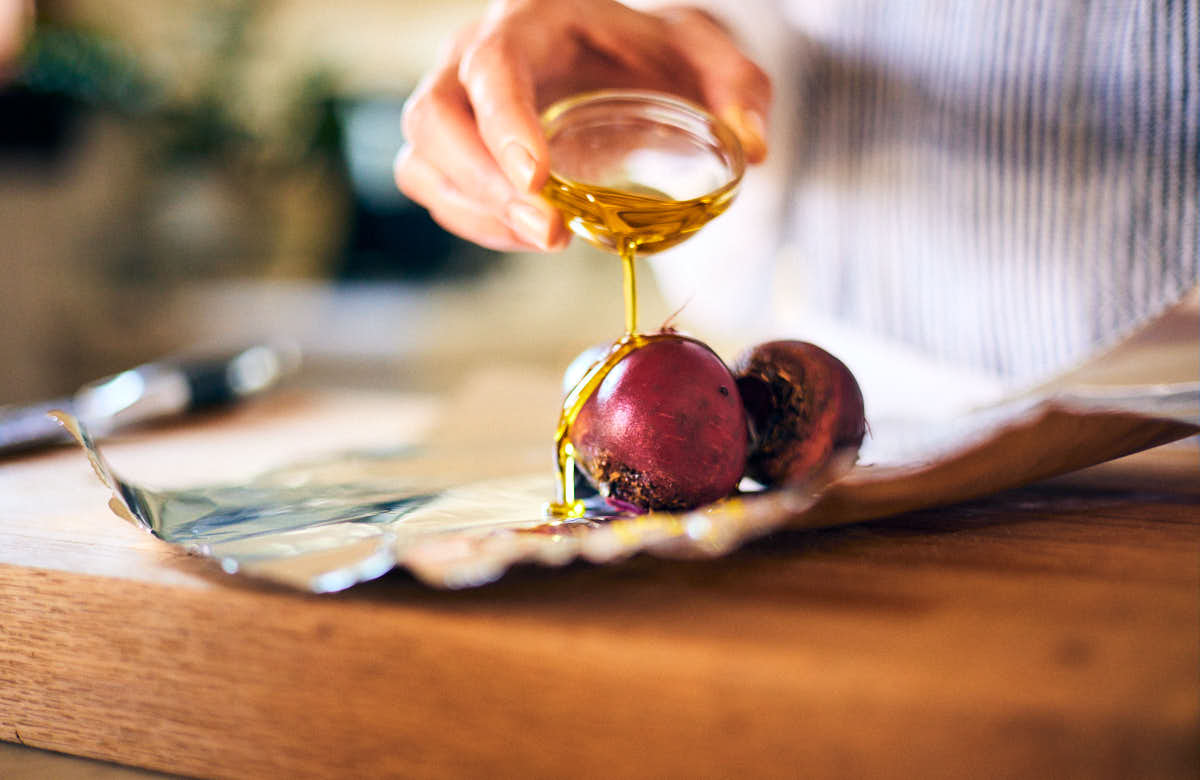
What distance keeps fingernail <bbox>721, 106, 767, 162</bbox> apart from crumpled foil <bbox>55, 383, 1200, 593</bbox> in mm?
223

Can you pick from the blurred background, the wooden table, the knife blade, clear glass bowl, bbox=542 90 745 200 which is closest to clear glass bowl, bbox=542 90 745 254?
clear glass bowl, bbox=542 90 745 200

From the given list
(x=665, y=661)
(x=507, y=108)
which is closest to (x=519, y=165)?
(x=507, y=108)

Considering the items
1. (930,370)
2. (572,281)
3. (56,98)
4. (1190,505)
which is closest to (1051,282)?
(930,370)

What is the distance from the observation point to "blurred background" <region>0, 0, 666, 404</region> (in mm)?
2596

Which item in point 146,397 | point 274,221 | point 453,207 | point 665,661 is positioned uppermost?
point 274,221

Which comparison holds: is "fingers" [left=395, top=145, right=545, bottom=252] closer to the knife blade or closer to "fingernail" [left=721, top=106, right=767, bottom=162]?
"fingernail" [left=721, top=106, right=767, bottom=162]

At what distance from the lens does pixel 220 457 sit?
63 centimetres

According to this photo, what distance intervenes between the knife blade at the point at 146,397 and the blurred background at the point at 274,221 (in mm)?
1871

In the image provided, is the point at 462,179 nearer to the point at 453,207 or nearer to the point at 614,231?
the point at 453,207

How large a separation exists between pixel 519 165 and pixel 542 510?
0.19 metres

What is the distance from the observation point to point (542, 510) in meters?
0.41

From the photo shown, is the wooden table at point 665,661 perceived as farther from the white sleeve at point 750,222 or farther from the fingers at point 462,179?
the white sleeve at point 750,222

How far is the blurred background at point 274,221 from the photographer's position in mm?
2596

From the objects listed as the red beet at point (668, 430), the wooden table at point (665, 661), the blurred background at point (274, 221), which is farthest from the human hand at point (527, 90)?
the blurred background at point (274, 221)
